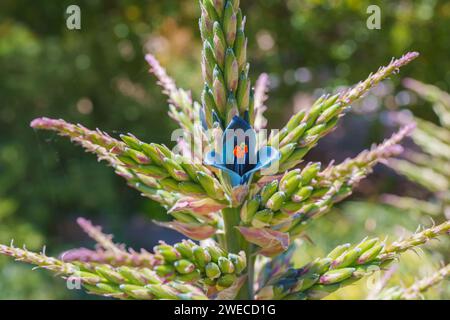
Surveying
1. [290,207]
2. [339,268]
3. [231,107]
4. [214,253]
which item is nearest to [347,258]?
[339,268]

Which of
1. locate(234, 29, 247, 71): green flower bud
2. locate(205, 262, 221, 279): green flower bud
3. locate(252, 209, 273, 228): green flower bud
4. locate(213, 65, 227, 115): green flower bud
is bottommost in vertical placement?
locate(205, 262, 221, 279): green flower bud

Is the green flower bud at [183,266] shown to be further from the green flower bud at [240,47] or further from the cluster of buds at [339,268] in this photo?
the green flower bud at [240,47]

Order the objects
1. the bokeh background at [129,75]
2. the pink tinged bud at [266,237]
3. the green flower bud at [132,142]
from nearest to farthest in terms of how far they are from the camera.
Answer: the green flower bud at [132,142], the pink tinged bud at [266,237], the bokeh background at [129,75]

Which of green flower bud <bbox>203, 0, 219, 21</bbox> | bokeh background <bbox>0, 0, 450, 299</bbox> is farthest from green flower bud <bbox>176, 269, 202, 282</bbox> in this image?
bokeh background <bbox>0, 0, 450, 299</bbox>

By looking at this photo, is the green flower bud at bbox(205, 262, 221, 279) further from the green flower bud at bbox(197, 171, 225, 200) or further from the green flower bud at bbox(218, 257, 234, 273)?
the green flower bud at bbox(197, 171, 225, 200)

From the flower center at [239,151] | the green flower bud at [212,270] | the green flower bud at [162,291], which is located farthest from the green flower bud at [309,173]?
the green flower bud at [162,291]

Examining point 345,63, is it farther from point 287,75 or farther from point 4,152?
point 4,152

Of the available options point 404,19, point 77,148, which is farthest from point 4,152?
point 404,19

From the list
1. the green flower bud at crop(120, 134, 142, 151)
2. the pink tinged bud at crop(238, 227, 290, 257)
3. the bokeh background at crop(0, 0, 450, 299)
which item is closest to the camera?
the green flower bud at crop(120, 134, 142, 151)
